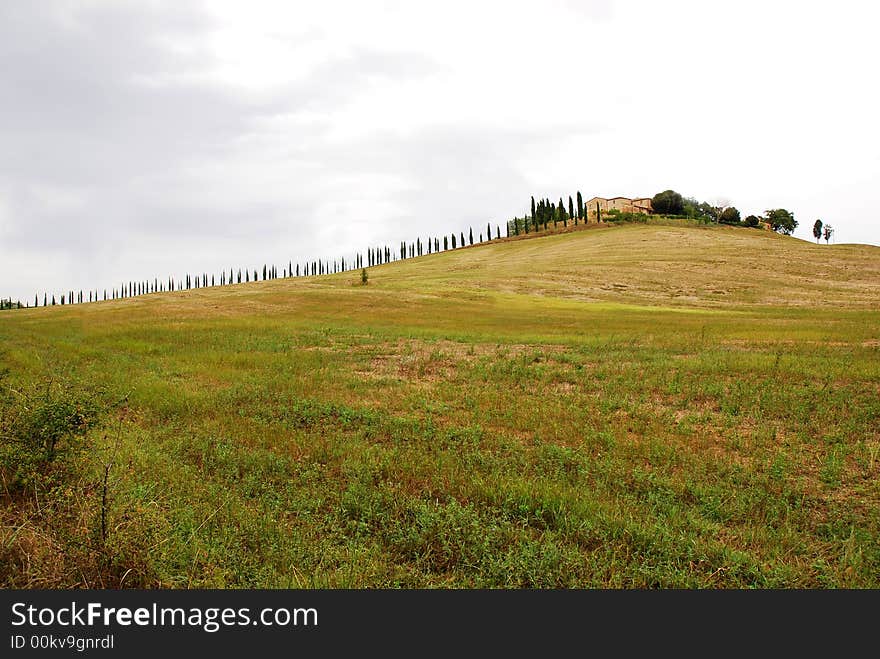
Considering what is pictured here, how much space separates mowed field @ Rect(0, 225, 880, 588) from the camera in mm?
5613

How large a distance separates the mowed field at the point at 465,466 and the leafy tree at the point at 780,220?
540ft

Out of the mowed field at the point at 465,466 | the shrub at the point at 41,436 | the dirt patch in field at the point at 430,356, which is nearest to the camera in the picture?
the mowed field at the point at 465,466

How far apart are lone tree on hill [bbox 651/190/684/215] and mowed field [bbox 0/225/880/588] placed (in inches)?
5656

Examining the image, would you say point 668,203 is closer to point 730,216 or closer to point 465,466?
point 730,216

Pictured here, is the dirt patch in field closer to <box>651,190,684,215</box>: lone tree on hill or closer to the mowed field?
the mowed field

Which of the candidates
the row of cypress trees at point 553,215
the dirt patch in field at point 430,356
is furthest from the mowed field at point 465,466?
the row of cypress trees at point 553,215

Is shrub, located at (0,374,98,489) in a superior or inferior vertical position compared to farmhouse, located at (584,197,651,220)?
inferior

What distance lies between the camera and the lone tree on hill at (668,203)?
152250 mm

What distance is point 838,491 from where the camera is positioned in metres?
7.87

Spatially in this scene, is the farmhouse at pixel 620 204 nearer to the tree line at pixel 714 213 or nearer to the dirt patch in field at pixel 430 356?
A: the tree line at pixel 714 213

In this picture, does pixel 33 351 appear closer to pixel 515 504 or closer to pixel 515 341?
pixel 515 341

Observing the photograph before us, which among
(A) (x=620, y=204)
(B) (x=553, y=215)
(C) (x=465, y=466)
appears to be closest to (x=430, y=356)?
(C) (x=465, y=466)

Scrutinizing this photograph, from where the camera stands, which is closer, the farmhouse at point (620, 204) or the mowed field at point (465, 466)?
the mowed field at point (465, 466)

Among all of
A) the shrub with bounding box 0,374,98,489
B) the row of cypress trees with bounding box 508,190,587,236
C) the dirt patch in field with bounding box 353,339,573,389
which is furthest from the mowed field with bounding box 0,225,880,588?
the row of cypress trees with bounding box 508,190,587,236
